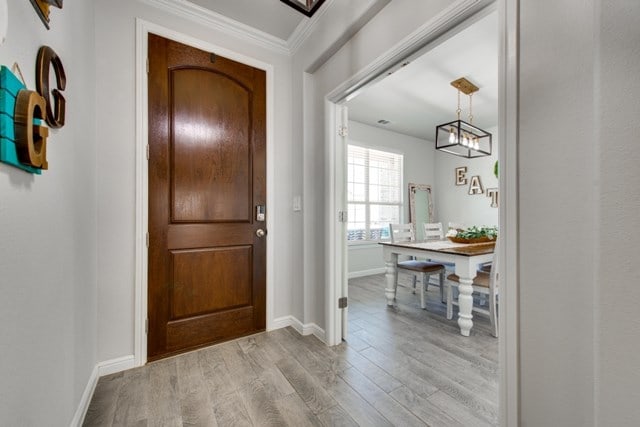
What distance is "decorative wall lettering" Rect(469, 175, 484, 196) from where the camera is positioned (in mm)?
4863

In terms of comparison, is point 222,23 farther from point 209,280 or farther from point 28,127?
→ point 209,280

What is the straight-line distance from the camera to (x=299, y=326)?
2299mm

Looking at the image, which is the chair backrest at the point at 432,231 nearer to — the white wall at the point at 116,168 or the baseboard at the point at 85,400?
the white wall at the point at 116,168

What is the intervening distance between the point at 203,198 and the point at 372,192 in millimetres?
3272

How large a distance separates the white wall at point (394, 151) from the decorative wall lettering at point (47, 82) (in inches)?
143

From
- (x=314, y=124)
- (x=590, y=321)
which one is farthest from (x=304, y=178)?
(x=590, y=321)

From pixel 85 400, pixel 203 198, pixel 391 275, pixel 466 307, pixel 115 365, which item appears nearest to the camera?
pixel 85 400

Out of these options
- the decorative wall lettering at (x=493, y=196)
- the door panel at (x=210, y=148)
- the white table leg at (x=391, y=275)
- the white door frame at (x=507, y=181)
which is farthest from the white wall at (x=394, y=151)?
the white door frame at (x=507, y=181)

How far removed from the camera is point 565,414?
0.88 metres

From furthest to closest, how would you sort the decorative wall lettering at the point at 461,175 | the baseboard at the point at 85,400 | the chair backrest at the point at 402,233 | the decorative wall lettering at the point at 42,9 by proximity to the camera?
the decorative wall lettering at the point at 461,175 → the chair backrest at the point at 402,233 → the baseboard at the point at 85,400 → the decorative wall lettering at the point at 42,9

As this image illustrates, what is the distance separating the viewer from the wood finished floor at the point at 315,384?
1.33 metres

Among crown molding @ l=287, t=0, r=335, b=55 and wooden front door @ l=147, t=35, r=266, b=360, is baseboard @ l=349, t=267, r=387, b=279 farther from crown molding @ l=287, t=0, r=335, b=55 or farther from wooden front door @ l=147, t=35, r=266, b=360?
crown molding @ l=287, t=0, r=335, b=55

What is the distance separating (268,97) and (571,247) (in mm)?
2290

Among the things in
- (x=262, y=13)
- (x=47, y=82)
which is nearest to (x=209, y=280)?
(x=47, y=82)
